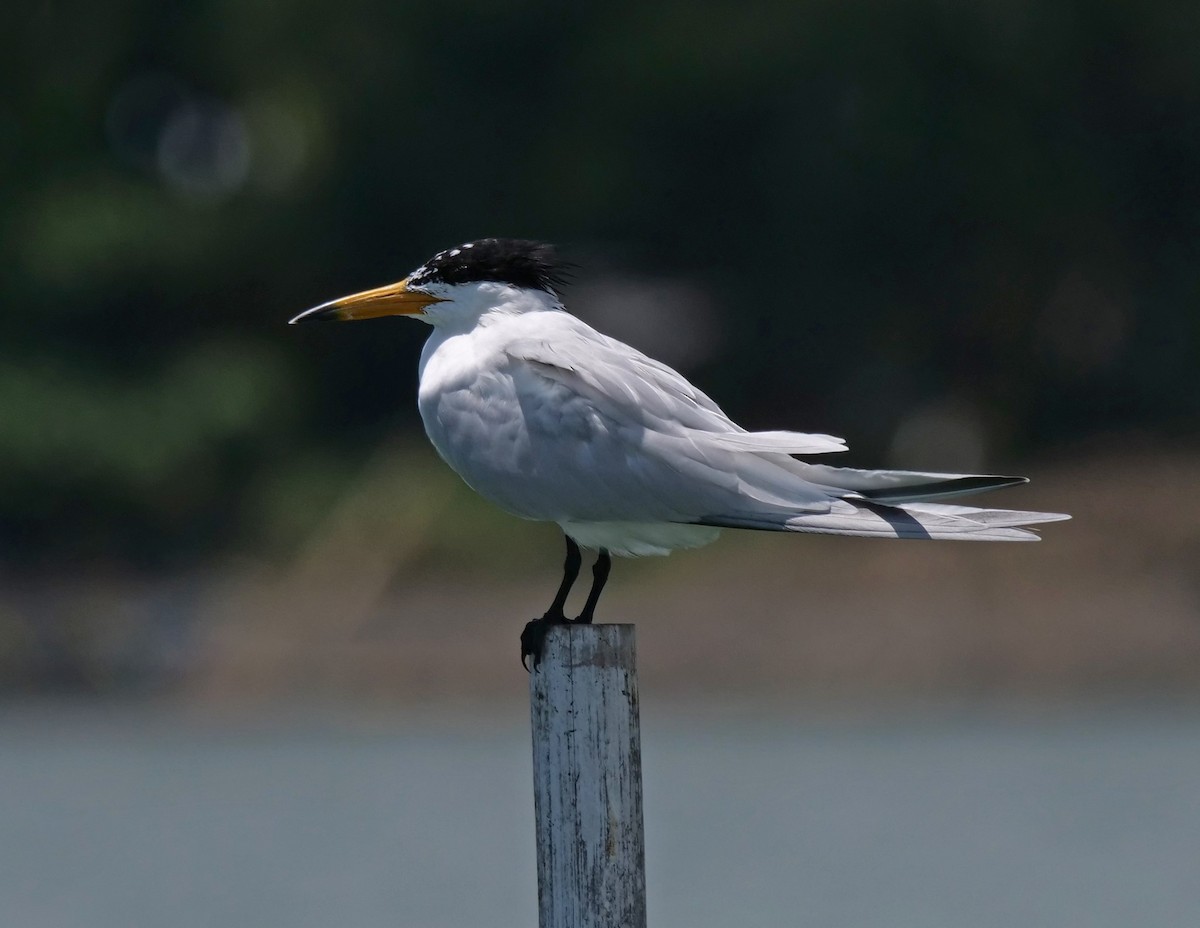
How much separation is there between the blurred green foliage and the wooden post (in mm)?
14993

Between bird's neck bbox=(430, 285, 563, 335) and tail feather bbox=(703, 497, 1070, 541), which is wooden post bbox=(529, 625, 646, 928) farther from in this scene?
bird's neck bbox=(430, 285, 563, 335)

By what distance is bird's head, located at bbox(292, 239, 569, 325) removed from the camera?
494 centimetres

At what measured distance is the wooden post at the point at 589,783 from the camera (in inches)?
147

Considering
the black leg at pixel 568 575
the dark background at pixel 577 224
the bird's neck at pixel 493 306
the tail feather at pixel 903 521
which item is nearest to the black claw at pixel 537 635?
the black leg at pixel 568 575

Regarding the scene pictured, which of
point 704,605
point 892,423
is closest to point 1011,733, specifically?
point 704,605

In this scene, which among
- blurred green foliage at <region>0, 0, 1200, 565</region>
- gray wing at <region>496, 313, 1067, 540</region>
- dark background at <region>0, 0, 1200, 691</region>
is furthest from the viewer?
blurred green foliage at <region>0, 0, 1200, 565</region>

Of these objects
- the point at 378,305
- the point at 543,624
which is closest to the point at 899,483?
the point at 543,624

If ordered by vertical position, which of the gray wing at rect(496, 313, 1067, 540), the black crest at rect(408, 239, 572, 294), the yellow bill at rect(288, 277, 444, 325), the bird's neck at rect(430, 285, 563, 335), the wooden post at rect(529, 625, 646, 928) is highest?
the black crest at rect(408, 239, 572, 294)

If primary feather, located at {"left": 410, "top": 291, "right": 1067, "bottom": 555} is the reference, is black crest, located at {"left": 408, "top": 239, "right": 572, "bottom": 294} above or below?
above

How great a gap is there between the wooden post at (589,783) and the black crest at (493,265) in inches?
54.2

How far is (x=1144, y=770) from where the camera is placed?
12.6 metres

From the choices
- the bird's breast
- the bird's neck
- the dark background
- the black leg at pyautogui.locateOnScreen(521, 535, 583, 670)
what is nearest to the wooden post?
the black leg at pyautogui.locateOnScreen(521, 535, 583, 670)

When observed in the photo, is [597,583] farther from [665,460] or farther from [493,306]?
[493,306]

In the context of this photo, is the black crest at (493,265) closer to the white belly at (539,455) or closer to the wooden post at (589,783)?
the white belly at (539,455)
